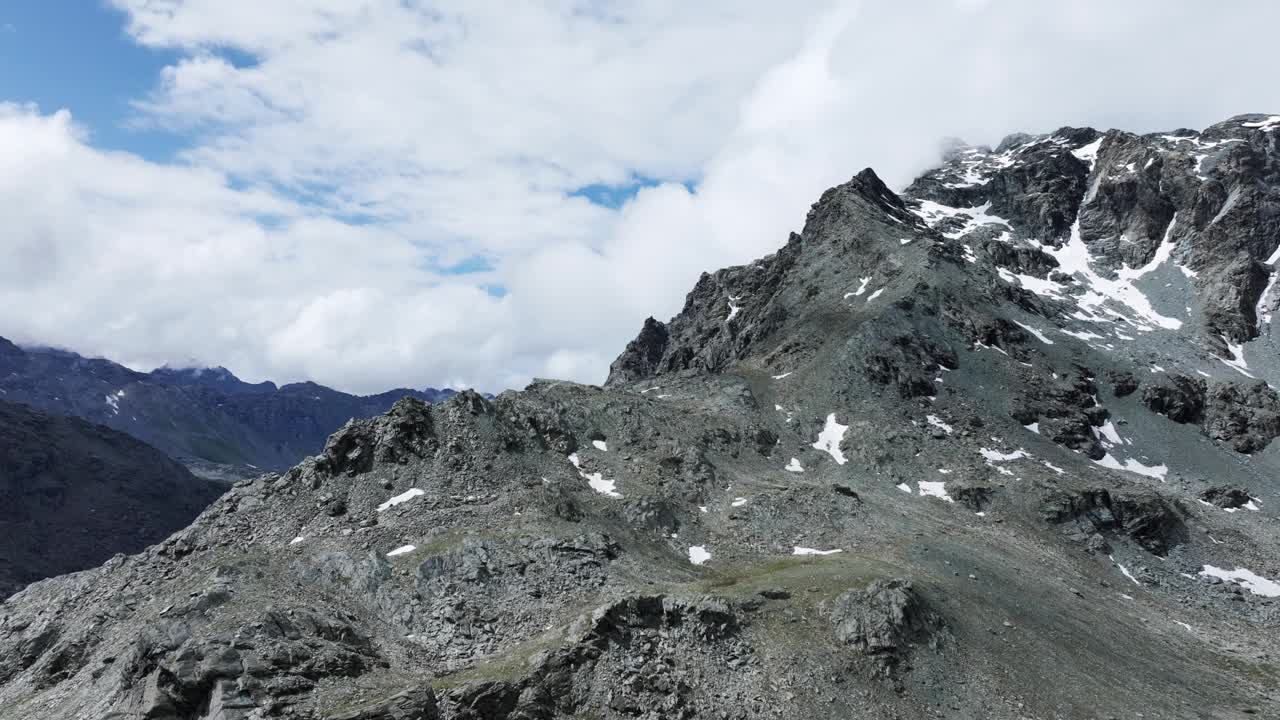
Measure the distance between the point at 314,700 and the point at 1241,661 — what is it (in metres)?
66.7

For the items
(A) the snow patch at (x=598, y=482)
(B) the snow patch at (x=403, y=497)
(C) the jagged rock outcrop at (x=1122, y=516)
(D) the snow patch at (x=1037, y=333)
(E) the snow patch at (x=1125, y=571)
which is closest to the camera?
(B) the snow patch at (x=403, y=497)

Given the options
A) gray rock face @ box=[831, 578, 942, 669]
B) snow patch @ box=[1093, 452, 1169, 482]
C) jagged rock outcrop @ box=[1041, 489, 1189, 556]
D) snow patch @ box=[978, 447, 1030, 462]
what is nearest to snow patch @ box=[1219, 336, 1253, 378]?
snow patch @ box=[1093, 452, 1169, 482]

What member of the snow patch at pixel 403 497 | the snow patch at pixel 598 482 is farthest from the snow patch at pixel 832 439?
the snow patch at pixel 403 497

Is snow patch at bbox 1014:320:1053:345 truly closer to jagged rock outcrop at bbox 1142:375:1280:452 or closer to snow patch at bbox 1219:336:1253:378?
jagged rock outcrop at bbox 1142:375:1280:452

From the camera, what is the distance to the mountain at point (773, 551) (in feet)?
157

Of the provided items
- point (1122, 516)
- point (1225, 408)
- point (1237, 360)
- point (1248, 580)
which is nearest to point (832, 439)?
point (1122, 516)

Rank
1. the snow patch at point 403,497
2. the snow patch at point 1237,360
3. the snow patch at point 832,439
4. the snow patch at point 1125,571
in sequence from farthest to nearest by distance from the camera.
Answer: the snow patch at point 1237,360 < the snow patch at point 832,439 < the snow patch at point 1125,571 < the snow patch at point 403,497

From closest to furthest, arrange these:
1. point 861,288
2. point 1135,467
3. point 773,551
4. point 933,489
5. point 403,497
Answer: point 773,551 → point 403,497 → point 933,489 → point 1135,467 → point 861,288

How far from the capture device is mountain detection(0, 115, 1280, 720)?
47.8 m

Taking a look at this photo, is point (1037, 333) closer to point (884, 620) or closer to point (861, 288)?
point (861, 288)

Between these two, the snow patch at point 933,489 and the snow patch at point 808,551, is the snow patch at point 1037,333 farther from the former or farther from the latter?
the snow patch at point 808,551

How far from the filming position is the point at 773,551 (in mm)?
68562

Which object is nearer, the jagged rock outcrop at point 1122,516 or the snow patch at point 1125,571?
the snow patch at point 1125,571

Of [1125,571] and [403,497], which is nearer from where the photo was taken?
[403,497]
